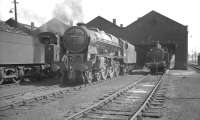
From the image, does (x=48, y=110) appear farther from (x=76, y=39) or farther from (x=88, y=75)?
(x=76, y=39)

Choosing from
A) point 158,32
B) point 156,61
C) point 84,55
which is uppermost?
point 158,32

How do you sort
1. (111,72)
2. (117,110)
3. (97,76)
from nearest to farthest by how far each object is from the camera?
(117,110) → (97,76) → (111,72)

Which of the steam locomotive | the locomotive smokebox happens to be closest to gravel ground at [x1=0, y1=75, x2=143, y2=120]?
the locomotive smokebox

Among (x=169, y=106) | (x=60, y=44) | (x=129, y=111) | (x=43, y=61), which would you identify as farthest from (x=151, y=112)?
(x=43, y=61)

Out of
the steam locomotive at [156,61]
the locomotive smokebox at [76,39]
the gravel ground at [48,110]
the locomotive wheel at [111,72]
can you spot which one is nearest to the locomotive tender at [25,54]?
the locomotive smokebox at [76,39]

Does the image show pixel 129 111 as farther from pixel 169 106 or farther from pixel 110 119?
pixel 169 106

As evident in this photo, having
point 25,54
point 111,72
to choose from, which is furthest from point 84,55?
point 111,72

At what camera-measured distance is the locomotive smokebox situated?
50.6ft

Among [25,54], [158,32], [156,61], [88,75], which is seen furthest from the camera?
[158,32]

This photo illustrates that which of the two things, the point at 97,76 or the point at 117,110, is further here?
the point at 97,76

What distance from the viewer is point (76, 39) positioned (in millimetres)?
15680

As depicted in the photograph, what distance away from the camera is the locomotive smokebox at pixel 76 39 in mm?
15414

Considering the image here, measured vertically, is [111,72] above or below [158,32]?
below

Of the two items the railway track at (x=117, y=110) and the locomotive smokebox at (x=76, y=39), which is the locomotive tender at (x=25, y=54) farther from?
the railway track at (x=117, y=110)
